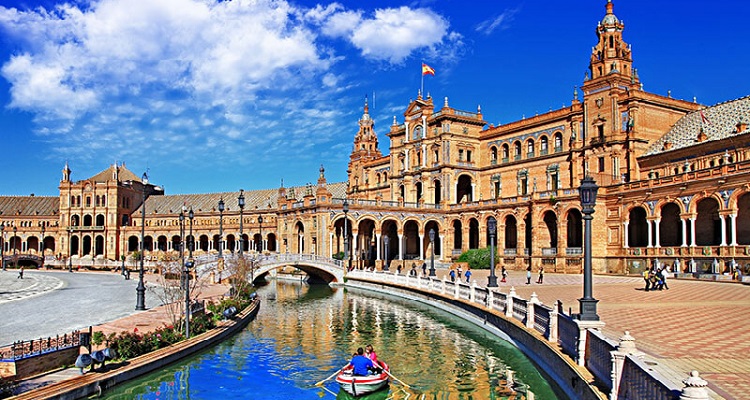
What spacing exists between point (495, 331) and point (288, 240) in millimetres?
43310

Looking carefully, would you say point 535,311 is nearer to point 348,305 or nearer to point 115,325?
point 115,325

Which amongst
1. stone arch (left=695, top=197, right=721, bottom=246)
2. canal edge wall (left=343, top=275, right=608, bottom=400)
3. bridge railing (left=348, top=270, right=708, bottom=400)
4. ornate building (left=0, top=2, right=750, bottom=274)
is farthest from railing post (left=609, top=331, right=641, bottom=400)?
stone arch (left=695, top=197, right=721, bottom=246)

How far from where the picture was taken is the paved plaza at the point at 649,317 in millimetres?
11711

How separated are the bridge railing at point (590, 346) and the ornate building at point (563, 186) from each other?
2219cm

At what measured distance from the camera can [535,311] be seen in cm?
1853

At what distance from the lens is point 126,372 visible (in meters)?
15.2

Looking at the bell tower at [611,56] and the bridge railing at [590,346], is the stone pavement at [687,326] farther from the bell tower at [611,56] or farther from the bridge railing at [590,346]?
the bell tower at [611,56]

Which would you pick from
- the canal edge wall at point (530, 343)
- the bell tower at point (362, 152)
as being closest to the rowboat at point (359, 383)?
the canal edge wall at point (530, 343)

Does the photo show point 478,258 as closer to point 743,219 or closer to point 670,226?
point 670,226

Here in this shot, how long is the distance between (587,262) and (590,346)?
247 centimetres

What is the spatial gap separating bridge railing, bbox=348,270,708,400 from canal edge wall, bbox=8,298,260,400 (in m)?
10.5

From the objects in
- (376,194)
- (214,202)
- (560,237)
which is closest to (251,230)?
(214,202)

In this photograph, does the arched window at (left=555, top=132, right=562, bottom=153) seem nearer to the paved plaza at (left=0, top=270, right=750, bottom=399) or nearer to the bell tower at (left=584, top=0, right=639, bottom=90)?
the bell tower at (left=584, top=0, right=639, bottom=90)

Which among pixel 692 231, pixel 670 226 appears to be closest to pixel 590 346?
pixel 692 231
